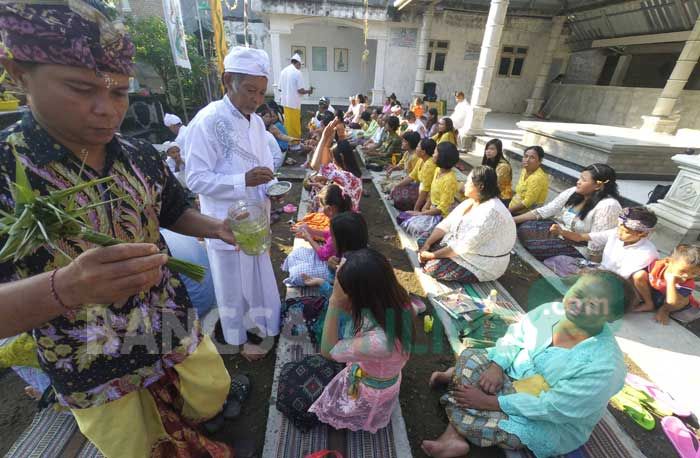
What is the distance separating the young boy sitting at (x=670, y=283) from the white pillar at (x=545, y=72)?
45.6 ft

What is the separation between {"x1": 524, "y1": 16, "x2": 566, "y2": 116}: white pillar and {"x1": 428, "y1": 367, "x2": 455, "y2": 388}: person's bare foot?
51.6 feet

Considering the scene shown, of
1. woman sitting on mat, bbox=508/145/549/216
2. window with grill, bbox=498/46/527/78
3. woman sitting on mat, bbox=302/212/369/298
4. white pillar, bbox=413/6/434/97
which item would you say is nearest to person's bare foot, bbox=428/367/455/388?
woman sitting on mat, bbox=302/212/369/298

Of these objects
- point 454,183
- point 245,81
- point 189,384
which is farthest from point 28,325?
point 454,183

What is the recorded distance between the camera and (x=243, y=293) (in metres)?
2.42

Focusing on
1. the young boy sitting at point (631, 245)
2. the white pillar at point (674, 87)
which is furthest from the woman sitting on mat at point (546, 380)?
the white pillar at point (674, 87)

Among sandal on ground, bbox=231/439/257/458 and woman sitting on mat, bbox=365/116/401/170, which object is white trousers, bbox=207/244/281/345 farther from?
woman sitting on mat, bbox=365/116/401/170

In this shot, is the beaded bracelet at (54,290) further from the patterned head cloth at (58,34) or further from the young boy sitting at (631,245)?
the young boy sitting at (631,245)

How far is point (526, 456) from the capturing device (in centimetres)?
198

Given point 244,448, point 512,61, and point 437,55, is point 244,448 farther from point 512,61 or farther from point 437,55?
point 512,61

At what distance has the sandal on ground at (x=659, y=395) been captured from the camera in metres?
2.23

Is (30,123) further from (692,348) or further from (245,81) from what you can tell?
(692,348)

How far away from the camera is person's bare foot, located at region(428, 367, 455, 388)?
7.75ft

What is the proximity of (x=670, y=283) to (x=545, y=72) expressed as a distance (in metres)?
14.4

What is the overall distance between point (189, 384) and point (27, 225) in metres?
1.07
